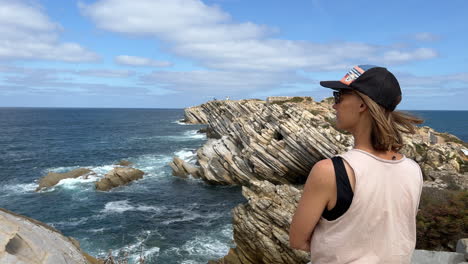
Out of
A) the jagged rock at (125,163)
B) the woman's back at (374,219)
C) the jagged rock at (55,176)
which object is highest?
the woman's back at (374,219)

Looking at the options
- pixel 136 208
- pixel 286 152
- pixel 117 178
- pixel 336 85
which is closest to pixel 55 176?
pixel 117 178

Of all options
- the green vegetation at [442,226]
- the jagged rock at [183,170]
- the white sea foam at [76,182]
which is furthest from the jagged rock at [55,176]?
the green vegetation at [442,226]

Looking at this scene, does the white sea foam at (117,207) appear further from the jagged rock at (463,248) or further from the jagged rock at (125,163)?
the jagged rock at (463,248)

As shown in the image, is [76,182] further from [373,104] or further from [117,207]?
[373,104]

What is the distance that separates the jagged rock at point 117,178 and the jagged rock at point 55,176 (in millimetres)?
4987

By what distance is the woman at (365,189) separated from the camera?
192 cm

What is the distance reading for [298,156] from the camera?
90.9 feet

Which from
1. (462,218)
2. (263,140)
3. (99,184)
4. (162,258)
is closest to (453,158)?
(263,140)

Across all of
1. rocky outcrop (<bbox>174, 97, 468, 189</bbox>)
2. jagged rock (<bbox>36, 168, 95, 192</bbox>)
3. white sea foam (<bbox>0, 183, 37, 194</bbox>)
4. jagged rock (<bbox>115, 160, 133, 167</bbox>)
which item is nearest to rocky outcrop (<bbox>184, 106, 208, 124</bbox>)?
jagged rock (<bbox>115, 160, 133, 167</bbox>)

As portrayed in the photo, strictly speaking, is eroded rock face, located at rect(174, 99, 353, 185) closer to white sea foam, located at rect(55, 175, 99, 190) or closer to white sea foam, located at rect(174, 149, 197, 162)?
white sea foam, located at rect(174, 149, 197, 162)

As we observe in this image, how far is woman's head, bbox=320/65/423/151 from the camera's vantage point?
204 cm

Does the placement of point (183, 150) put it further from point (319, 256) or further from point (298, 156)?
point (319, 256)

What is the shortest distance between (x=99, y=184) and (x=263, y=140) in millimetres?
17445

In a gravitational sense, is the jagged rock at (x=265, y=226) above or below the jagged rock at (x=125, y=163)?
above
